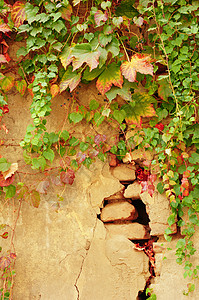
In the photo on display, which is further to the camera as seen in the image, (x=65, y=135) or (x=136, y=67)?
(x=65, y=135)

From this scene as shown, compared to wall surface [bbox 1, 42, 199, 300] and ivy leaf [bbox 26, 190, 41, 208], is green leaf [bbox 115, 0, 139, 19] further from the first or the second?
ivy leaf [bbox 26, 190, 41, 208]

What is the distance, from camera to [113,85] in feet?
7.04

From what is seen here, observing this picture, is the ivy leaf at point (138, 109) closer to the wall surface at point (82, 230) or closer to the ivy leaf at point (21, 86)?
the wall surface at point (82, 230)

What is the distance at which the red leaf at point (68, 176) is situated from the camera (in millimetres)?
2238

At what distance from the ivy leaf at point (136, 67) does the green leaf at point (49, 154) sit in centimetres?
65

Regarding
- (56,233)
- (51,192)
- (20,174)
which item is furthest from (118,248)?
(20,174)

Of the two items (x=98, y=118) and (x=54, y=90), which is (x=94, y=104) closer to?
(x=98, y=118)

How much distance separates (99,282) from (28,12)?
65.4 inches

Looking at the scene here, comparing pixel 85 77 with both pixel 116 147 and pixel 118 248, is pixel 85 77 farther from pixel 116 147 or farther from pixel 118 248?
pixel 118 248

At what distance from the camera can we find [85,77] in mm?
2199

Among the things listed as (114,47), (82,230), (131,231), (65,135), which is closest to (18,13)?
(114,47)

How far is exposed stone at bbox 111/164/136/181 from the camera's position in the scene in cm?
229

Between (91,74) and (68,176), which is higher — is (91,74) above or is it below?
above

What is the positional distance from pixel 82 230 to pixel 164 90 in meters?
0.98
